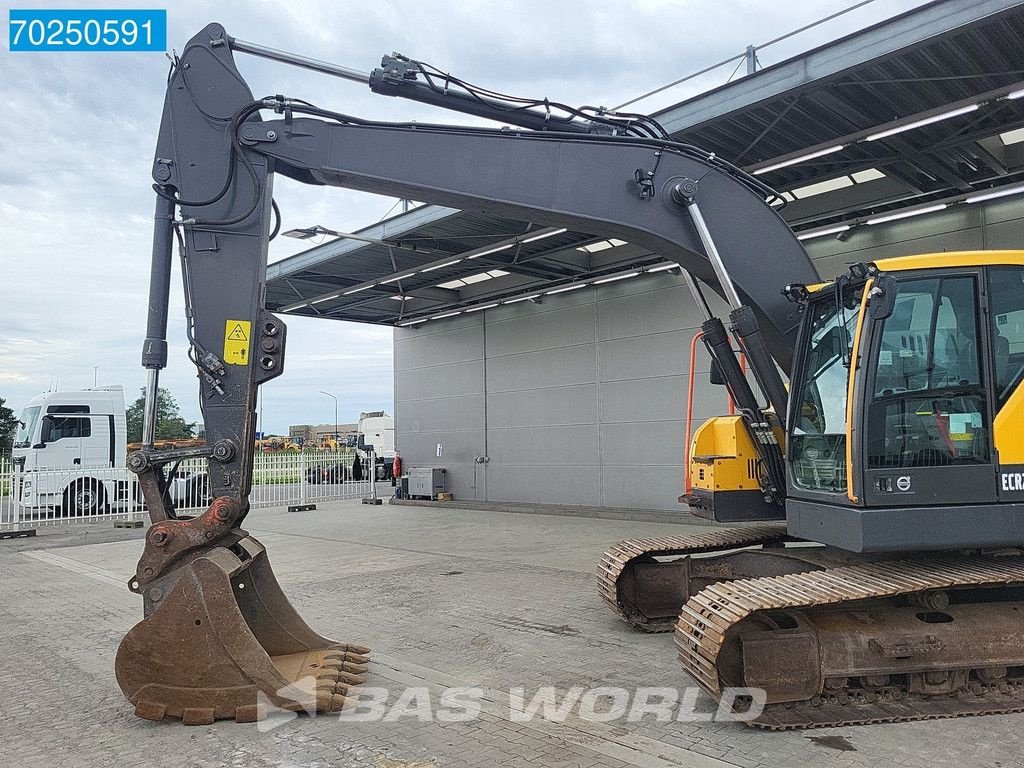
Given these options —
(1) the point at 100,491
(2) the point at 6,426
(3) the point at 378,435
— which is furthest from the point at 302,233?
(2) the point at 6,426

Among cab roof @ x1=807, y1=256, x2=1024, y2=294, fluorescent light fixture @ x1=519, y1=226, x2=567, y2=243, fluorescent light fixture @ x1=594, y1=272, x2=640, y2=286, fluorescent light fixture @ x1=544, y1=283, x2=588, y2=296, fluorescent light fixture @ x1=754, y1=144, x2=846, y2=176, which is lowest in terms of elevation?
cab roof @ x1=807, y1=256, x2=1024, y2=294

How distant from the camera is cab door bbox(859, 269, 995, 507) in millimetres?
5219

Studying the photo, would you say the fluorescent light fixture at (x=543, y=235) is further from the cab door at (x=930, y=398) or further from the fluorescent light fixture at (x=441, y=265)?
the cab door at (x=930, y=398)

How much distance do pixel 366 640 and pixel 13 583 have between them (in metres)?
6.55

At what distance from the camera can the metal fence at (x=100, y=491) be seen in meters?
17.9

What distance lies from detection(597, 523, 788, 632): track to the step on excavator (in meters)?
0.73

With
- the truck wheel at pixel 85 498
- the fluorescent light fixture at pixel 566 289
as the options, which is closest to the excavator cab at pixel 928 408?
the fluorescent light fixture at pixel 566 289

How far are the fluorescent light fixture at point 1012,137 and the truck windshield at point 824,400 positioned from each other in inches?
287

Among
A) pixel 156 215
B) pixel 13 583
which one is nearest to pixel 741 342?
pixel 156 215

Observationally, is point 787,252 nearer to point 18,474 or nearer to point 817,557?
point 817,557

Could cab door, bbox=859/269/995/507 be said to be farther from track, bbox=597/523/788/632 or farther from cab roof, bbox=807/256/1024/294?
track, bbox=597/523/788/632

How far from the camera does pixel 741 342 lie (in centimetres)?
648

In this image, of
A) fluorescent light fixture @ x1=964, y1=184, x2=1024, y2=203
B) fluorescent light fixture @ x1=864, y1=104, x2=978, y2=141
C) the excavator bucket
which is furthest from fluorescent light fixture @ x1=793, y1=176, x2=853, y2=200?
the excavator bucket

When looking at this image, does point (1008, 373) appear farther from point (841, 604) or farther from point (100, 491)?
point (100, 491)
